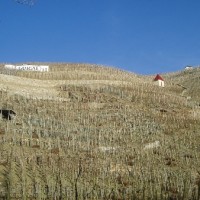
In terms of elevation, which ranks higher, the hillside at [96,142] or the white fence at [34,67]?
the white fence at [34,67]

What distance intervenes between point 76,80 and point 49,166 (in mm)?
52908

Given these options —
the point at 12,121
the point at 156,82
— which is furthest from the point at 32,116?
the point at 156,82

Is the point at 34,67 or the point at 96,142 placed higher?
the point at 34,67

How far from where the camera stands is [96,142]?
139 feet

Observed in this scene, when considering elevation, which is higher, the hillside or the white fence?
the white fence

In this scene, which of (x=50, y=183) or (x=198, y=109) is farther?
(x=198, y=109)

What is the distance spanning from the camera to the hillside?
27.3 meters

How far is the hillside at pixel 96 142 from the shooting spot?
27.3 metres

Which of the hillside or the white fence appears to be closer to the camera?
the hillside

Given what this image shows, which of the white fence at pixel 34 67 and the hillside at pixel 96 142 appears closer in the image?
the hillside at pixel 96 142

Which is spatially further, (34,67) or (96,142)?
(34,67)

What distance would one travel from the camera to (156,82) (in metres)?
91.4

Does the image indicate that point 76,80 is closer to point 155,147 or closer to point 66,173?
point 155,147

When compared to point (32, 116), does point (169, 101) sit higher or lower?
higher
